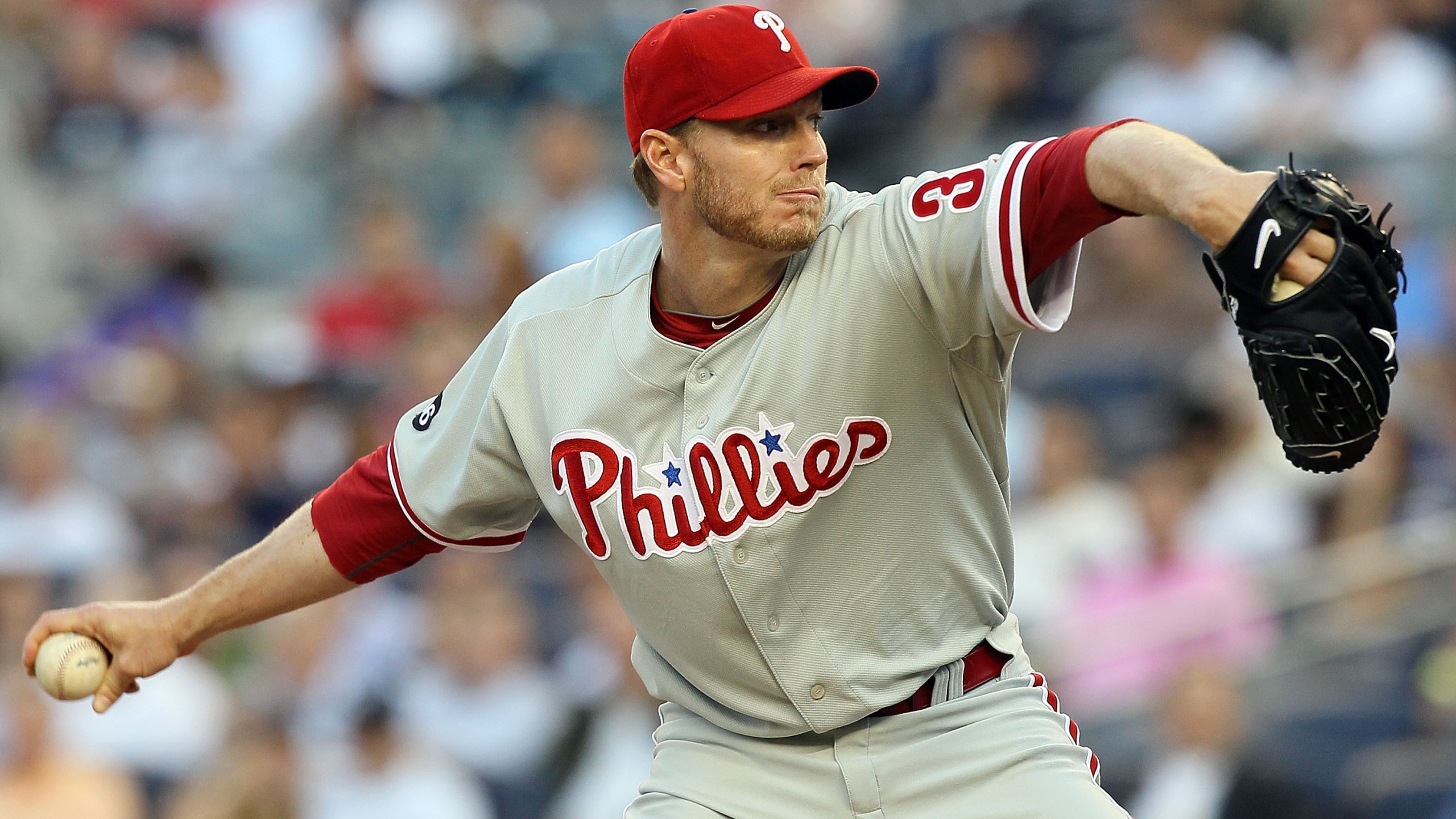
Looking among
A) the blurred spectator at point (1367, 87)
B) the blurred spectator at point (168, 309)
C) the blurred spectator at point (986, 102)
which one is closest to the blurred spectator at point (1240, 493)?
the blurred spectator at point (1367, 87)

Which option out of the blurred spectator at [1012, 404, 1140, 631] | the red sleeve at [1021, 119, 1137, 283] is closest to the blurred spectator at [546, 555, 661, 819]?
the blurred spectator at [1012, 404, 1140, 631]

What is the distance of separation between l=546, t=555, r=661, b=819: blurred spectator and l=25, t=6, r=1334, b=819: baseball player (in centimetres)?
287

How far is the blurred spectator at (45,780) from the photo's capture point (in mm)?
6273

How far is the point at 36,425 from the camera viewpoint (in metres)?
7.91

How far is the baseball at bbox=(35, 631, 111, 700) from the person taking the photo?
11.0 ft

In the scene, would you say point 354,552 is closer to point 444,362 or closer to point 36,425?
point 444,362

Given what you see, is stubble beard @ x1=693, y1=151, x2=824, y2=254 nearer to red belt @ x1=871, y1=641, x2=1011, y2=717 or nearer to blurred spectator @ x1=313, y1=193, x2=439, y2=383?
red belt @ x1=871, y1=641, x2=1011, y2=717

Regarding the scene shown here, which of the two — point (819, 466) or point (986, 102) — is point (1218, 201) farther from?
point (986, 102)

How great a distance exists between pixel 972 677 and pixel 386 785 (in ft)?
12.2

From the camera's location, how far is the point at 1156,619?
6191 millimetres

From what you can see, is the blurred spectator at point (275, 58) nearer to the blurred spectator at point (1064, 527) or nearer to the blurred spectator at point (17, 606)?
the blurred spectator at point (17, 606)

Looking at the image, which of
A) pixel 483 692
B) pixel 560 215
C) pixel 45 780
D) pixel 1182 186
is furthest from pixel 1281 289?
pixel 560 215

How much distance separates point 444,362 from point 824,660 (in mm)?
4831

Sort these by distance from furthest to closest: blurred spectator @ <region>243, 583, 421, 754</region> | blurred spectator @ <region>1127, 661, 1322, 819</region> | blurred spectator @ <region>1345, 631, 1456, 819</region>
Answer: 1. blurred spectator @ <region>243, 583, 421, 754</region>
2. blurred spectator @ <region>1127, 661, 1322, 819</region>
3. blurred spectator @ <region>1345, 631, 1456, 819</region>
